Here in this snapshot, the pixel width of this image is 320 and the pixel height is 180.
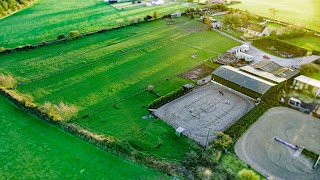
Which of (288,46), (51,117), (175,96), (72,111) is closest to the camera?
(51,117)

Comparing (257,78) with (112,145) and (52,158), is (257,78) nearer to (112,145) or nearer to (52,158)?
(112,145)

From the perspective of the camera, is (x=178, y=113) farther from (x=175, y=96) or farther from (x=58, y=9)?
(x=58, y=9)

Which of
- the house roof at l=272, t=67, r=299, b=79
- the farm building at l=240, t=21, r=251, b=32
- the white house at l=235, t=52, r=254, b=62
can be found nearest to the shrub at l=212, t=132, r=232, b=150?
the house roof at l=272, t=67, r=299, b=79

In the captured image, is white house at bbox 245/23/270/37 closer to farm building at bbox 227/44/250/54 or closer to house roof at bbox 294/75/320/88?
farm building at bbox 227/44/250/54

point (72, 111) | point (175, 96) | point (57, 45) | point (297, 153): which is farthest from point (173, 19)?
point (297, 153)

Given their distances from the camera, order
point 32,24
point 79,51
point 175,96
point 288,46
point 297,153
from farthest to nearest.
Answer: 1. point 32,24
2. point 288,46
3. point 79,51
4. point 175,96
5. point 297,153

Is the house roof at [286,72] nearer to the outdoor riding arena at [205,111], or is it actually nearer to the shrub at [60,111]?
the outdoor riding arena at [205,111]

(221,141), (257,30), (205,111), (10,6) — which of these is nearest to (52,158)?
(221,141)
